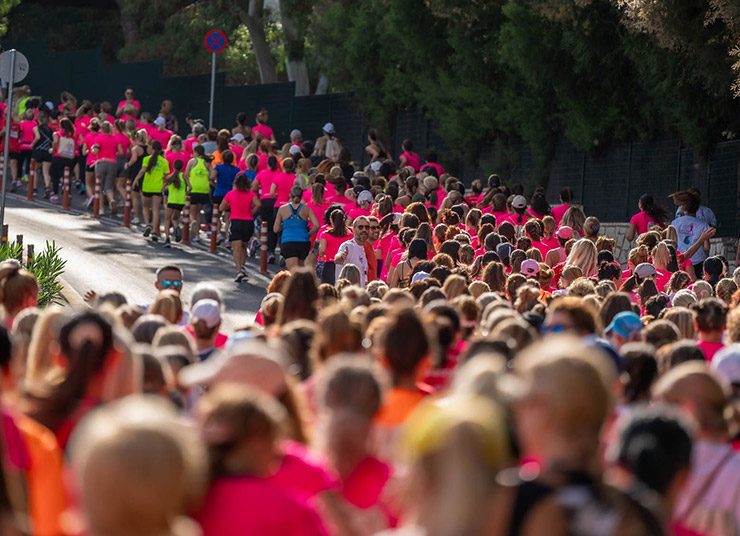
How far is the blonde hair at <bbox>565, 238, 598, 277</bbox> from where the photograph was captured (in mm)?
16625

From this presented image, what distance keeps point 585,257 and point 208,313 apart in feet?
23.0

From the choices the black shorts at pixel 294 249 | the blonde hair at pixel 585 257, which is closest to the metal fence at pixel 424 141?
the black shorts at pixel 294 249

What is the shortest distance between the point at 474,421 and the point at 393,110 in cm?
3217

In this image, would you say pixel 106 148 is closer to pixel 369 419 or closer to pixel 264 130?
pixel 264 130

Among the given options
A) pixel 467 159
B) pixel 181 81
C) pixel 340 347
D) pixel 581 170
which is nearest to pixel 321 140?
pixel 467 159

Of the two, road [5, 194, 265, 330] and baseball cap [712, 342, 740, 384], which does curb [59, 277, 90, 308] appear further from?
baseball cap [712, 342, 740, 384]

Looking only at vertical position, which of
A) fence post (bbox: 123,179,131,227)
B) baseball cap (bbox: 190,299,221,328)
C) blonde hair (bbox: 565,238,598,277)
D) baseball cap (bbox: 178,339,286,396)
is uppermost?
baseball cap (bbox: 178,339,286,396)

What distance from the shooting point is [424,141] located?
35.5 metres

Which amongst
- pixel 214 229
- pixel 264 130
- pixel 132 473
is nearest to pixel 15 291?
pixel 132 473

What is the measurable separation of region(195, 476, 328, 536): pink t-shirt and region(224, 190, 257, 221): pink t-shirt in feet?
66.6

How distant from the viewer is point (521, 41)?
27938 mm

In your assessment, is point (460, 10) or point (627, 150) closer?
point (627, 150)

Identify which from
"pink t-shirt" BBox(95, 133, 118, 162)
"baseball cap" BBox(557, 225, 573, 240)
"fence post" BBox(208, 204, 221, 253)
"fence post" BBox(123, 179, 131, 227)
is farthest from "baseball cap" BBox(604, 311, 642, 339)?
"pink t-shirt" BBox(95, 133, 118, 162)

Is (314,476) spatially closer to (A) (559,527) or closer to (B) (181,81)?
(A) (559,527)
